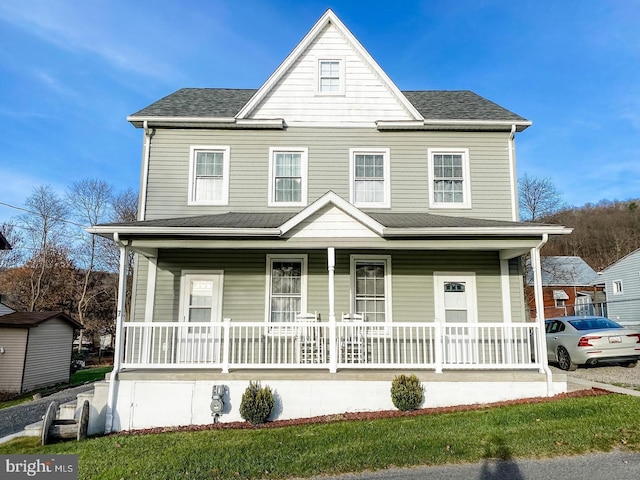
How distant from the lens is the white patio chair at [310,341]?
26.3 feet

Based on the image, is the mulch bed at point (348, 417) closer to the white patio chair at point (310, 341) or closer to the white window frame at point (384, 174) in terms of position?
the white patio chair at point (310, 341)

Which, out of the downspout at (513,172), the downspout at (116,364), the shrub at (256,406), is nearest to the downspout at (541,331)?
the downspout at (513,172)

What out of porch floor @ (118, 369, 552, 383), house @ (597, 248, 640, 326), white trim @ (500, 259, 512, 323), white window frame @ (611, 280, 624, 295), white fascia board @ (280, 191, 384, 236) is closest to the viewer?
porch floor @ (118, 369, 552, 383)

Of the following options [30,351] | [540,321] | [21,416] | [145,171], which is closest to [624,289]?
[540,321]

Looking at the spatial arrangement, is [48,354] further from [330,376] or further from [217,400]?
[330,376]

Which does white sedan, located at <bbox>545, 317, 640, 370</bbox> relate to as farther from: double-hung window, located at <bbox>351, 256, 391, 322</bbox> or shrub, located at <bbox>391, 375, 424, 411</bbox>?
shrub, located at <bbox>391, 375, 424, 411</bbox>

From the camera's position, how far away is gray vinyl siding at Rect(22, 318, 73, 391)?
16859mm

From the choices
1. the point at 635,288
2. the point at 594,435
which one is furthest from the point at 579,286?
the point at 594,435

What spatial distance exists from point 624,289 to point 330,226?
24.8 meters

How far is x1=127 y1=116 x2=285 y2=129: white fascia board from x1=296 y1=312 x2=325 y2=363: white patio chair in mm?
4845

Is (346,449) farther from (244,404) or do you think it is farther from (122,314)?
(122,314)

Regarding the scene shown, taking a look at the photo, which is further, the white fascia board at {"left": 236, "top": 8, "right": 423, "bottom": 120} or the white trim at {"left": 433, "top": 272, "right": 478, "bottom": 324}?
the white fascia board at {"left": 236, "top": 8, "right": 423, "bottom": 120}

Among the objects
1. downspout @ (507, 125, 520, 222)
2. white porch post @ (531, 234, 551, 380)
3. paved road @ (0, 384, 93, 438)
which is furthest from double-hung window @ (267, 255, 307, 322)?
paved road @ (0, 384, 93, 438)

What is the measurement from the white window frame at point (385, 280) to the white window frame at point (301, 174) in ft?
6.39
